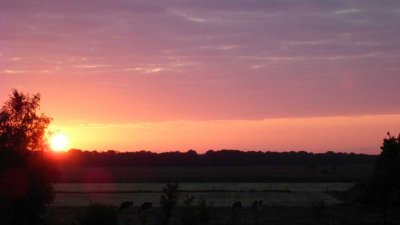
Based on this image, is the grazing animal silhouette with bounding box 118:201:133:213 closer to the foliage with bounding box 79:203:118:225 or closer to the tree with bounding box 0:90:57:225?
the tree with bounding box 0:90:57:225

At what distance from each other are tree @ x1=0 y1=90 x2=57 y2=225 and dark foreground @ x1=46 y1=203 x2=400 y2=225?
4.94m

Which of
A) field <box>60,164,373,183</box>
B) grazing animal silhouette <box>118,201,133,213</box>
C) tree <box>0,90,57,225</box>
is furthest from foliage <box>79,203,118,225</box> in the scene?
field <box>60,164,373,183</box>

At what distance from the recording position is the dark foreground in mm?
48281

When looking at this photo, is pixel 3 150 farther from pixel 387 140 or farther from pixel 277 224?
pixel 387 140

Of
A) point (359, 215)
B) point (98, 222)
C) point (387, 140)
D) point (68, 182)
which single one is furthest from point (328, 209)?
point (68, 182)

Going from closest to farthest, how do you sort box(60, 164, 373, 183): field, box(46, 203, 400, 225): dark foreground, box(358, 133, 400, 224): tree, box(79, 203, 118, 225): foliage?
box(79, 203, 118, 225): foliage
box(358, 133, 400, 224): tree
box(46, 203, 400, 225): dark foreground
box(60, 164, 373, 183): field

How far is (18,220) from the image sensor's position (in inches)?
1506

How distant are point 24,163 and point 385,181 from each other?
Answer: 72.8 feet

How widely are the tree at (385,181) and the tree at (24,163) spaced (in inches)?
794

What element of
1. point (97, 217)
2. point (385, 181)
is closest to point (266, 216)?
point (385, 181)

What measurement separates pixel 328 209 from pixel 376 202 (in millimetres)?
17988

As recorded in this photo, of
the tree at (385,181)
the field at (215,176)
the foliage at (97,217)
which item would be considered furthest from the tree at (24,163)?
the field at (215,176)

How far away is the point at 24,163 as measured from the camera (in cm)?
3859

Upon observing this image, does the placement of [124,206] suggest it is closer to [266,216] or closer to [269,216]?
[266,216]
